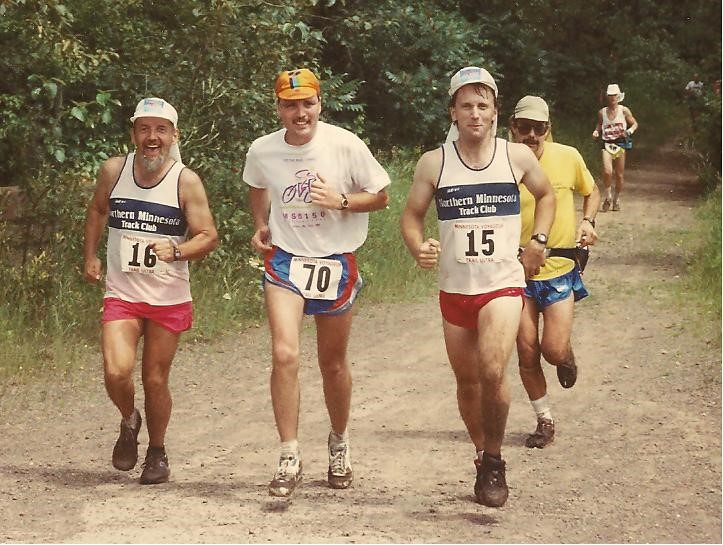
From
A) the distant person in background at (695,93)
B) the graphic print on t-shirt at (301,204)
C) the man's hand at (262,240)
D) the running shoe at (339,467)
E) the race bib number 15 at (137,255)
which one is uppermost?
the distant person in background at (695,93)

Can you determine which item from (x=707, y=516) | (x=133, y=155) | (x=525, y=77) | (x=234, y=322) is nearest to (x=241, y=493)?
(x=133, y=155)

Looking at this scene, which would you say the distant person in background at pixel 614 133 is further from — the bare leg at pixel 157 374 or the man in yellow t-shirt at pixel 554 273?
the bare leg at pixel 157 374

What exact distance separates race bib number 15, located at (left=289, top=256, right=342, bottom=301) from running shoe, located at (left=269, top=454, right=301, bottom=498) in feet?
2.67

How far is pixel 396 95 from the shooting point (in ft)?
66.0

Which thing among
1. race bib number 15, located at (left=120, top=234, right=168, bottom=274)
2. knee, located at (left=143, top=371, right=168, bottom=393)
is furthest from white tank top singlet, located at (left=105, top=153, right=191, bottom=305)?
knee, located at (left=143, top=371, right=168, bottom=393)

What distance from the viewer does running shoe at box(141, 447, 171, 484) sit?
6.95m

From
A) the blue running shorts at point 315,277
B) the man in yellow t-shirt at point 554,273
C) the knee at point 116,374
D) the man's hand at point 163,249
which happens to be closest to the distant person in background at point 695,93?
the man in yellow t-shirt at point 554,273

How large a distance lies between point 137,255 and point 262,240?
0.65m

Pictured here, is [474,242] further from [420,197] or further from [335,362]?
[335,362]

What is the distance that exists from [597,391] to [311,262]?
145 inches

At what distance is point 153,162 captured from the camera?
6.75 meters

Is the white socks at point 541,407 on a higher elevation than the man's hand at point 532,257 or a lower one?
lower

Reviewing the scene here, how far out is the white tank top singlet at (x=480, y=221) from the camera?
21.1ft

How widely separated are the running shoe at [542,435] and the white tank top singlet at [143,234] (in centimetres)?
247
